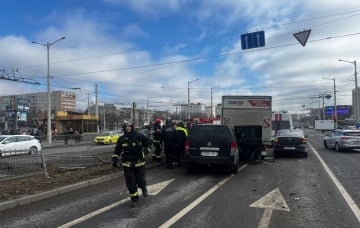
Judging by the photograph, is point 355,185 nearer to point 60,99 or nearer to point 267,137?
point 267,137

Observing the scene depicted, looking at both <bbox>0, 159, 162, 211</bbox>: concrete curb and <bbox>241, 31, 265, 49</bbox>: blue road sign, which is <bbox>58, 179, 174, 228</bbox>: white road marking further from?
<bbox>241, 31, 265, 49</bbox>: blue road sign

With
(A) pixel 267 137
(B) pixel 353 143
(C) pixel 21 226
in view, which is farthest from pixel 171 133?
(B) pixel 353 143

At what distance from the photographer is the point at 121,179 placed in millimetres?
12172

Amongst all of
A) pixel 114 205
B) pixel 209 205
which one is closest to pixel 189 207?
pixel 209 205

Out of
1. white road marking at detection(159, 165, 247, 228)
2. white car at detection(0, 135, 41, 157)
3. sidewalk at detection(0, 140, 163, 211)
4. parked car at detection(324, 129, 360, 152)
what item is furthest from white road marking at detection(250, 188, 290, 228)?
white car at detection(0, 135, 41, 157)

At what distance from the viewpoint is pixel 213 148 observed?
43.6 ft

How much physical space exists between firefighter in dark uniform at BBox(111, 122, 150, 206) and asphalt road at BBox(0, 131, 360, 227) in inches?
16.3

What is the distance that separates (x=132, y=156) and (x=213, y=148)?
16.8 feet

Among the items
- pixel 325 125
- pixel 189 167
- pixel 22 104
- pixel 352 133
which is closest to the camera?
pixel 189 167

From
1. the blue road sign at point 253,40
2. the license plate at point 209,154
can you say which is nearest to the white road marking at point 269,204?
the license plate at point 209,154

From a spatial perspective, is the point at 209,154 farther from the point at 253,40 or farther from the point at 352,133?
the point at 352,133

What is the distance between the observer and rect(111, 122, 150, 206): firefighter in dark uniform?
848 cm

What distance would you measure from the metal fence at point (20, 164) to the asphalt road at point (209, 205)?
2.34 m

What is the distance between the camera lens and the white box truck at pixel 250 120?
58.6ft
